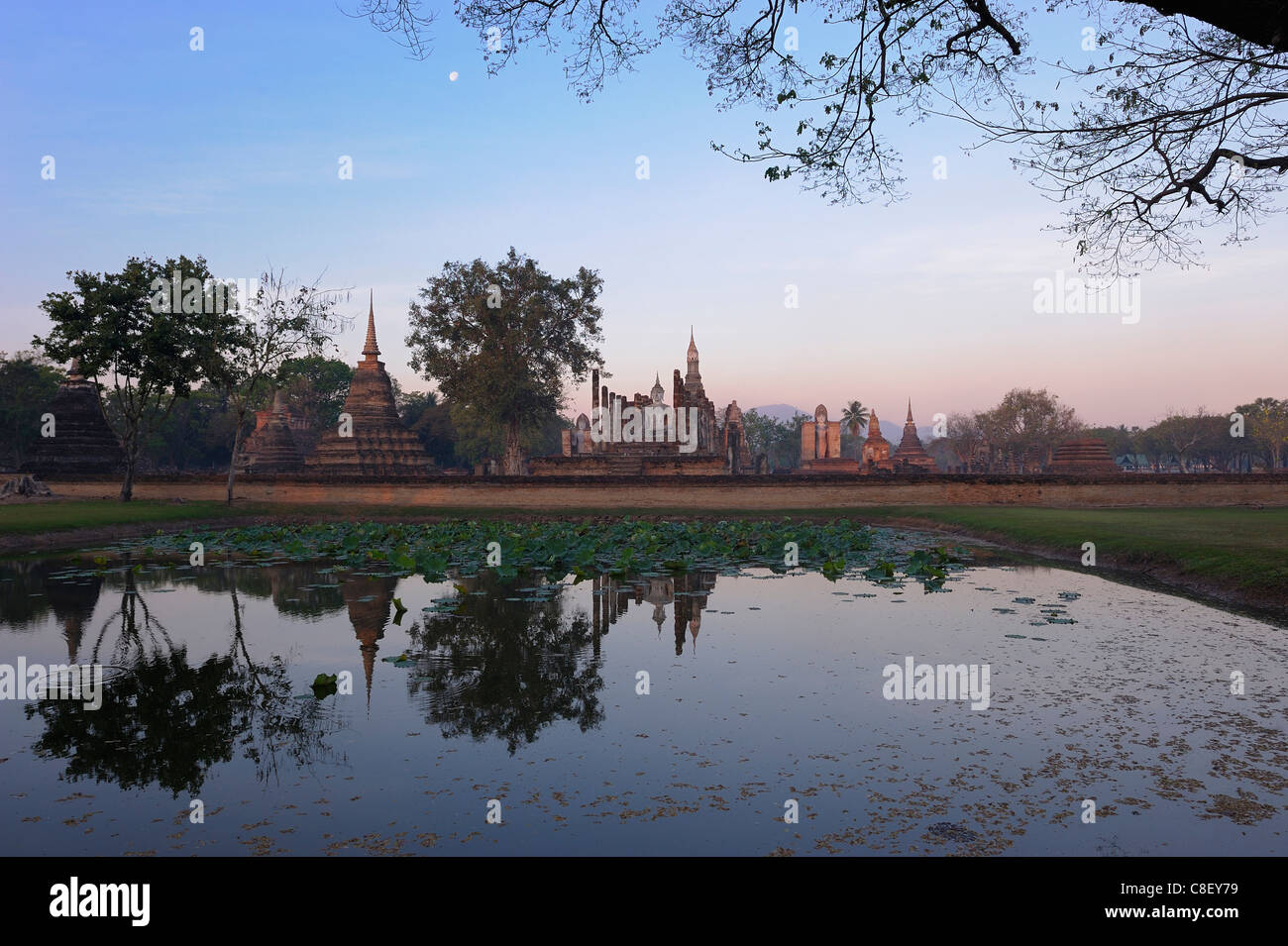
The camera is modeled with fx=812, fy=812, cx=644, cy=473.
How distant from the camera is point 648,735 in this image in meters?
5.45

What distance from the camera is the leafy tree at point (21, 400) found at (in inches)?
1954

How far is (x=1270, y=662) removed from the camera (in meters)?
7.35

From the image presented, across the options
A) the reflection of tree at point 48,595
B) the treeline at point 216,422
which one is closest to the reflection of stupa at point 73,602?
the reflection of tree at point 48,595

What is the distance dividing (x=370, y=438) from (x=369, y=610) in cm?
3678

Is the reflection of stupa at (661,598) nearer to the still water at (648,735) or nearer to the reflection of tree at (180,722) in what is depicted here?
the still water at (648,735)

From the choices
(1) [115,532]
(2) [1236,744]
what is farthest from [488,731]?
(1) [115,532]

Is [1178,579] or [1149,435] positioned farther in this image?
[1149,435]

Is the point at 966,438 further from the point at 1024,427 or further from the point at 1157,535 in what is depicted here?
the point at 1157,535

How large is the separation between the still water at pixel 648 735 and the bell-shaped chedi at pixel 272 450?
43.7 m

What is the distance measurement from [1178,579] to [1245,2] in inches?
377

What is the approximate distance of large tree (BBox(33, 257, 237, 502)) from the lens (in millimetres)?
26719

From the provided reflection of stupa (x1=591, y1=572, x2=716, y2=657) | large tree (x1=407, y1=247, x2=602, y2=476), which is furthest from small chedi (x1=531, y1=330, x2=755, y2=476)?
reflection of stupa (x1=591, y1=572, x2=716, y2=657)

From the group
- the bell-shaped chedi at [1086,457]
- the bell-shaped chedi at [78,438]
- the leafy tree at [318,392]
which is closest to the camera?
the bell-shaped chedi at [78,438]
